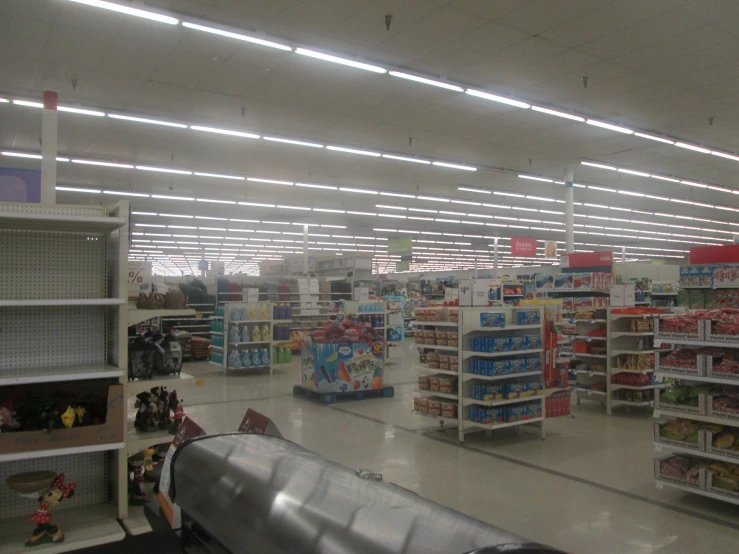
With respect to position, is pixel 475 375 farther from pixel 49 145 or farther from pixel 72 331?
pixel 49 145

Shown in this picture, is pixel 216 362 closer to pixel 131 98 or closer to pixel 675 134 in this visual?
pixel 131 98

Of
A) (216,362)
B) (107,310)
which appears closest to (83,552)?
(107,310)

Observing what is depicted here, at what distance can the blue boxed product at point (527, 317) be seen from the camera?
21.6 ft

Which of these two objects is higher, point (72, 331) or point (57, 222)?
point (57, 222)

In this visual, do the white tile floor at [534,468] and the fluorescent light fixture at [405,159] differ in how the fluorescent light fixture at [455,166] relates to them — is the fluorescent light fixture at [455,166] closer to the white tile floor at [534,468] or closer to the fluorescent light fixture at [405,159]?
the fluorescent light fixture at [405,159]

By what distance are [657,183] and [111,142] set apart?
14391mm

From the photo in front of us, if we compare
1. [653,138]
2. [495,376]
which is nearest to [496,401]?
[495,376]

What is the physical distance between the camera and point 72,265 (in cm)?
359

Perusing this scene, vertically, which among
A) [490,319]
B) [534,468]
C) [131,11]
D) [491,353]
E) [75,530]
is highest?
[131,11]

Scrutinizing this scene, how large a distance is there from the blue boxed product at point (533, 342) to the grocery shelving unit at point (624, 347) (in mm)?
1912

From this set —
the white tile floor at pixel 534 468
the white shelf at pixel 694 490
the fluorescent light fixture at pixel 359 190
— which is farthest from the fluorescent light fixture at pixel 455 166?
the white shelf at pixel 694 490

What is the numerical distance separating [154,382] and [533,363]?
4424 mm

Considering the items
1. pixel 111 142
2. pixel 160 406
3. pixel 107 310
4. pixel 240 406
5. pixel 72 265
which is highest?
pixel 111 142

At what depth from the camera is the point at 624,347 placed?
8.09 metres
